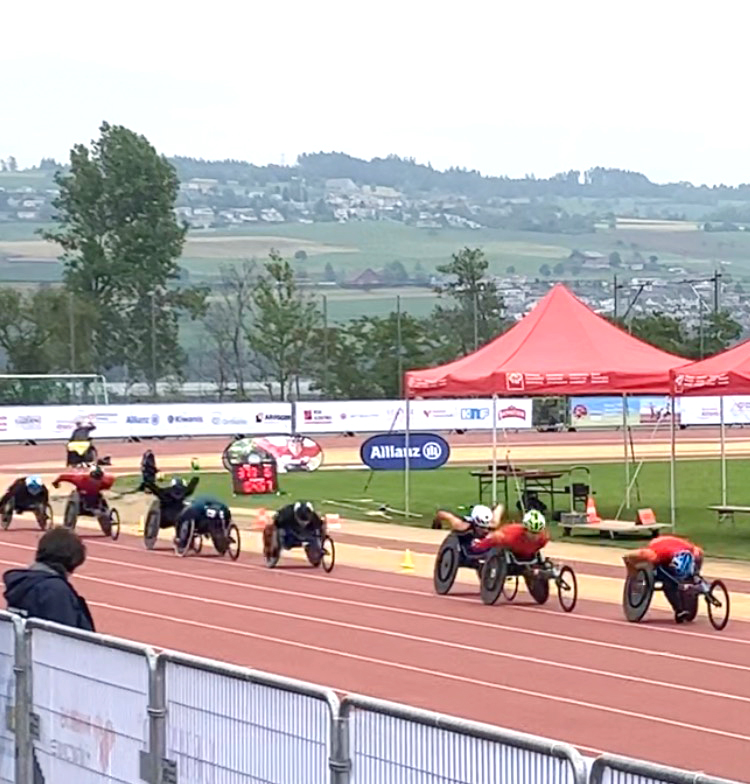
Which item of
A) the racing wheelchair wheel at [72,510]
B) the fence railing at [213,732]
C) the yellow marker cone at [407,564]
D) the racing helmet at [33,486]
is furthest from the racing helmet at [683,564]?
the racing helmet at [33,486]

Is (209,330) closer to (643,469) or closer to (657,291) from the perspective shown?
(643,469)

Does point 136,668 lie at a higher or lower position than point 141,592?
higher

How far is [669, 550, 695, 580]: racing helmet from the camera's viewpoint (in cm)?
2069

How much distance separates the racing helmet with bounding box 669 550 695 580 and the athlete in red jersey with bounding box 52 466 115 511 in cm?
1426

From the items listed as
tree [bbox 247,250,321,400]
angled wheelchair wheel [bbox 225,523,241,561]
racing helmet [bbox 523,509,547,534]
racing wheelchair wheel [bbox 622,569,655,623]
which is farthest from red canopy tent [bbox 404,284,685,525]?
tree [bbox 247,250,321,400]

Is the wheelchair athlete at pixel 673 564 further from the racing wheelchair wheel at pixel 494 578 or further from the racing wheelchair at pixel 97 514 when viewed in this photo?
the racing wheelchair at pixel 97 514

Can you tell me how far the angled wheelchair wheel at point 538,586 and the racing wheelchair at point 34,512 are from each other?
13099mm

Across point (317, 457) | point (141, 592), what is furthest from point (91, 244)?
point (141, 592)

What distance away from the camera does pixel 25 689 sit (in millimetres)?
9859

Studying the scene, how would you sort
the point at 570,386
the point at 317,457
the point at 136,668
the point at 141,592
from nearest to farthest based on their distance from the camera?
1. the point at 136,668
2. the point at 141,592
3. the point at 570,386
4. the point at 317,457

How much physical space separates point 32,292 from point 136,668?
285ft

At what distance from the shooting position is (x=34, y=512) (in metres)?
34.2

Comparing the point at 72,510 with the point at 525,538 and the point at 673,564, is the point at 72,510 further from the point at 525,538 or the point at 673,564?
the point at 673,564

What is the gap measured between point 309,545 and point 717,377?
6585mm
